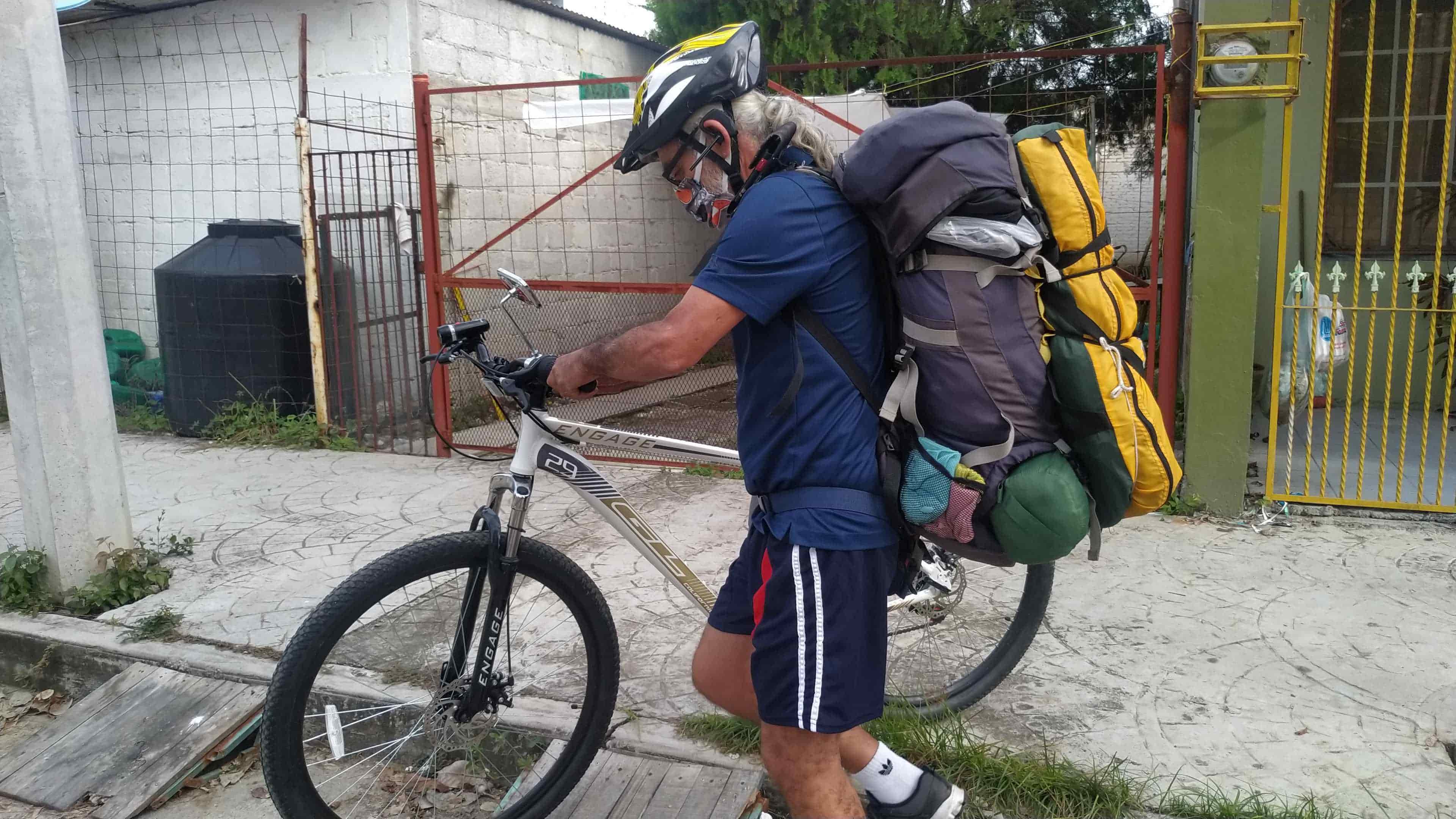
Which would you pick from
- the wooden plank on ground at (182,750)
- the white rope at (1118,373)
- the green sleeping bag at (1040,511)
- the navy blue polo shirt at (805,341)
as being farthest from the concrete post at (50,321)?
the white rope at (1118,373)

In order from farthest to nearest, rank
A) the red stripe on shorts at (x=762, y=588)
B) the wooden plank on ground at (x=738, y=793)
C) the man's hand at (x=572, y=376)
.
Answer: the wooden plank on ground at (x=738, y=793) → the man's hand at (x=572, y=376) → the red stripe on shorts at (x=762, y=588)

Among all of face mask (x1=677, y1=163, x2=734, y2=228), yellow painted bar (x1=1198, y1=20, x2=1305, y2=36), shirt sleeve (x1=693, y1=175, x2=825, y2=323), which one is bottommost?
shirt sleeve (x1=693, y1=175, x2=825, y2=323)

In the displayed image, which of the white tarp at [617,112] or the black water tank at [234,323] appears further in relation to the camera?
the white tarp at [617,112]

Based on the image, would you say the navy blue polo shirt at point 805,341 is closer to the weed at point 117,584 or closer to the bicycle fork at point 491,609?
the bicycle fork at point 491,609

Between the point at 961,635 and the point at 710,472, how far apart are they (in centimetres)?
283

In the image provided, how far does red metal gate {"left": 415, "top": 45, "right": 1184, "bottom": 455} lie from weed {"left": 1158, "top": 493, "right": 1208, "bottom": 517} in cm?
43

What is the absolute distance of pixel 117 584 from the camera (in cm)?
412

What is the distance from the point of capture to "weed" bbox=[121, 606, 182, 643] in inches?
151

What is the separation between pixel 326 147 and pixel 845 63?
384cm

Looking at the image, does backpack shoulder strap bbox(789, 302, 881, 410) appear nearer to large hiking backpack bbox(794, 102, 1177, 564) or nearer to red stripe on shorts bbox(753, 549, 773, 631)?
large hiking backpack bbox(794, 102, 1177, 564)

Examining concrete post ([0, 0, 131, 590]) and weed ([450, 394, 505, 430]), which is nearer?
concrete post ([0, 0, 131, 590])

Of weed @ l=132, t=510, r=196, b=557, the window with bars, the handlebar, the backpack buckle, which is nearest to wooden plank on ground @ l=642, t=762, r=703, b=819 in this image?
the handlebar

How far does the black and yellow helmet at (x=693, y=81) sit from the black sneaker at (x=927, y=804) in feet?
5.16

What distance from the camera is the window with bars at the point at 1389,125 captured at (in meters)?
6.91
